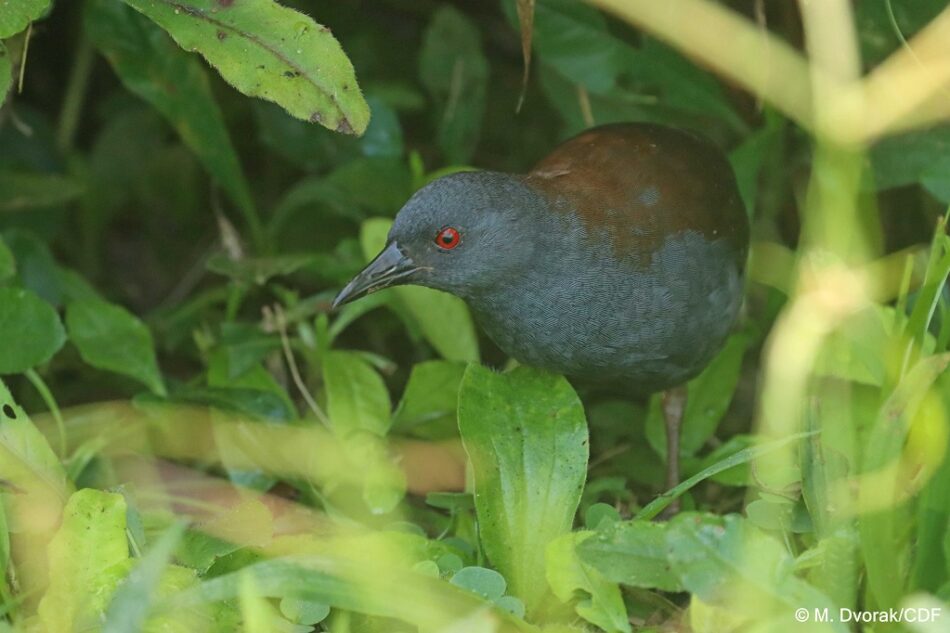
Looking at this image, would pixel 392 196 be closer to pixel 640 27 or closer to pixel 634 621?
pixel 640 27

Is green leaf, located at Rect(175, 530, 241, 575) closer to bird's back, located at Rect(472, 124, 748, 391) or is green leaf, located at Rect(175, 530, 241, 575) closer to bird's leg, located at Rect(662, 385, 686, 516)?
bird's back, located at Rect(472, 124, 748, 391)

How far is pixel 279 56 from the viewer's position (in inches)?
105

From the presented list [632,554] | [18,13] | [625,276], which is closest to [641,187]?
[625,276]

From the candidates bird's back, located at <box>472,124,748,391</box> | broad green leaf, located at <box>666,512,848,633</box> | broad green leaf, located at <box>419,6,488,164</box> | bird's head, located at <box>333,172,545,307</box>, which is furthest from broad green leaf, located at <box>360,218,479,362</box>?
broad green leaf, located at <box>666,512,848,633</box>

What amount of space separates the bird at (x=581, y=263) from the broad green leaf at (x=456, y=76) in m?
1.04

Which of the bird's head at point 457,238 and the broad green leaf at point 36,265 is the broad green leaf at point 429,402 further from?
the broad green leaf at point 36,265

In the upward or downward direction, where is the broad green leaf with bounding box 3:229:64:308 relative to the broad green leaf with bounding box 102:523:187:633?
downward

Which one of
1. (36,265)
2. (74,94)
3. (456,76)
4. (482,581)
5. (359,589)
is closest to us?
(359,589)

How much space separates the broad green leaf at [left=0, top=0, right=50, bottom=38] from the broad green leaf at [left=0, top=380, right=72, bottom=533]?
791 millimetres

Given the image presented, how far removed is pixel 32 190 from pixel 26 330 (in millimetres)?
1015

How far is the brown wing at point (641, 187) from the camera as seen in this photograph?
317 centimetres

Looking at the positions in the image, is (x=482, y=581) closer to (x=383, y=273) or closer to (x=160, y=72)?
(x=383, y=273)

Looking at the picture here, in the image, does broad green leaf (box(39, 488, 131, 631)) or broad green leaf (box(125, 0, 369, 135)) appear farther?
broad green leaf (box(125, 0, 369, 135))

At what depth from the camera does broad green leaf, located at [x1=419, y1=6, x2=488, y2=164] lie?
4.26 m
